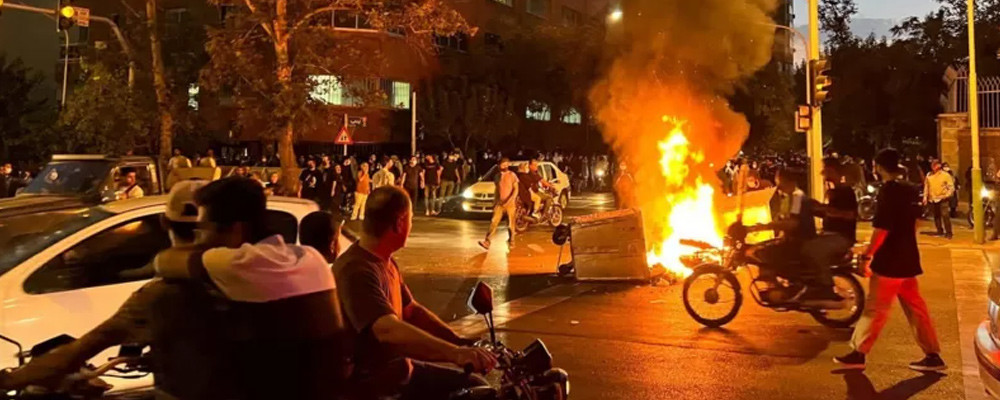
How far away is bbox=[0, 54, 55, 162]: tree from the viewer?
114ft

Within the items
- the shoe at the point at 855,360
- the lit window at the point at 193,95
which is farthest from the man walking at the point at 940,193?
the lit window at the point at 193,95

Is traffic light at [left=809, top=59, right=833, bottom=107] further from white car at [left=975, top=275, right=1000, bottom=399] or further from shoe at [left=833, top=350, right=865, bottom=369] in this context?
white car at [left=975, top=275, right=1000, bottom=399]

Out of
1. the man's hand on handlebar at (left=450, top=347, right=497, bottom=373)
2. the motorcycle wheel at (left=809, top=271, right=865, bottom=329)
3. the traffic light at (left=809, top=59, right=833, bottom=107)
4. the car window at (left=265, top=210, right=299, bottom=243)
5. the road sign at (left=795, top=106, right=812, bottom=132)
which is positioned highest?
the traffic light at (left=809, top=59, right=833, bottom=107)

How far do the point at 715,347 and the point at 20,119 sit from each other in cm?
3669

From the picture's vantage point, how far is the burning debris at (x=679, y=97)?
1392 cm

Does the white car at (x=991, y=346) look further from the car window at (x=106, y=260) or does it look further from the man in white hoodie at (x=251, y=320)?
the car window at (x=106, y=260)

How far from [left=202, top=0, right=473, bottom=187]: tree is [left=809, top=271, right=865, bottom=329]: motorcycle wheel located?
14.6 meters

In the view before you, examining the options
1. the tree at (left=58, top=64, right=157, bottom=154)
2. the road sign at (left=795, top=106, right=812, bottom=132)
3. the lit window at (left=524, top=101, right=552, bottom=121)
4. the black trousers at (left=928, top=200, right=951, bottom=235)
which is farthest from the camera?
the lit window at (left=524, top=101, right=552, bottom=121)

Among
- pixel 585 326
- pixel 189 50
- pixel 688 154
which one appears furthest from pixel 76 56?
pixel 585 326

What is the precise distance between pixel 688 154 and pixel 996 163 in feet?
39.8

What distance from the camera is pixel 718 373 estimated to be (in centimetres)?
669

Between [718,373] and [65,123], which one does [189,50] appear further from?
[718,373]

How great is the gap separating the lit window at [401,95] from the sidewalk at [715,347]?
27720 millimetres

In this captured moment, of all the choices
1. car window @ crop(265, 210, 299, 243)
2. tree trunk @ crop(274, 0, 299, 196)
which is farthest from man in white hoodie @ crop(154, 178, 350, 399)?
tree trunk @ crop(274, 0, 299, 196)
